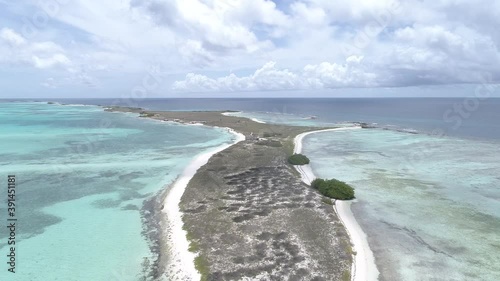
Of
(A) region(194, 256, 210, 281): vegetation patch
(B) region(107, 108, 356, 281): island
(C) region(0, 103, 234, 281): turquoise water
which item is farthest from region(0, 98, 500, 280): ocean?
(A) region(194, 256, 210, 281): vegetation patch

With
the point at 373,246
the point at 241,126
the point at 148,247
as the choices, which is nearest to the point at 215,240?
the point at 148,247

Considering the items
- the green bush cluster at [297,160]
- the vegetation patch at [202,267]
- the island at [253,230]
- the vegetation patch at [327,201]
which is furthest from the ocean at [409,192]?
the vegetation patch at [202,267]

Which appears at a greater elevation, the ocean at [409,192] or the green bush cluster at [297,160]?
the green bush cluster at [297,160]

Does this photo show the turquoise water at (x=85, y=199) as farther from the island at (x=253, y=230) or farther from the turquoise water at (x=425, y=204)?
the turquoise water at (x=425, y=204)

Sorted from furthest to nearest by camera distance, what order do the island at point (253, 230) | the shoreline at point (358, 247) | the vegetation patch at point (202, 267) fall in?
the island at point (253, 230)
the shoreline at point (358, 247)
the vegetation patch at point (202, 267)

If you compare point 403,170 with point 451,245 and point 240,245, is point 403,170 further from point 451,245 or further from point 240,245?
point 240,245

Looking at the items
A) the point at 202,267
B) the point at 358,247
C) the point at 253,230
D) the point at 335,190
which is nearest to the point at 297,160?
the point at 335,190
